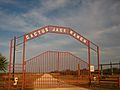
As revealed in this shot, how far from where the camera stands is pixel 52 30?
18609 millimetres

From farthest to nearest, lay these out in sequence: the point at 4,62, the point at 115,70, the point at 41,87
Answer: the point at 4,62, the point at 115,70, the point at 41,87

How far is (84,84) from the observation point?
66.2ft

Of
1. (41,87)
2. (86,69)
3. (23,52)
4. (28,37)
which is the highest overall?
(28,37)

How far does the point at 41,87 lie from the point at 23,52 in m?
3.47

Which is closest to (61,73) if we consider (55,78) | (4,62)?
(55,78)

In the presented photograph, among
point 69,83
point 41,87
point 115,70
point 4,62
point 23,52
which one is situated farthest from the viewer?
point 4,62

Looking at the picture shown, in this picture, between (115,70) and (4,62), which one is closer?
(115,70)

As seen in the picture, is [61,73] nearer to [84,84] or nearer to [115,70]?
[84,84]

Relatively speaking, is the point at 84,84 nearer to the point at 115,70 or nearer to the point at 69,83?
the point at 69,83

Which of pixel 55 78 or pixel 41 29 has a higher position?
pixel 41 29

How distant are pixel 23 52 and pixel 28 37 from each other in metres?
1.52

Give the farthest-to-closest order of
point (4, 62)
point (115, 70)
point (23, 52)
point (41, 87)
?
point (4, 62) < point (115, 70) < point (41, 87) < point (23, 52)

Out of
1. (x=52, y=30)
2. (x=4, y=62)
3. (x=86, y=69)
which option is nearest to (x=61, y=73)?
(x=86, y=69)

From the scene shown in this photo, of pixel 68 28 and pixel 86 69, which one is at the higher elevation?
pixel 68 28
